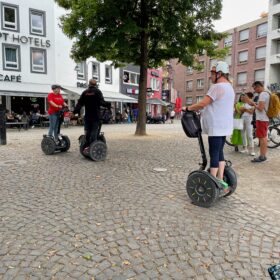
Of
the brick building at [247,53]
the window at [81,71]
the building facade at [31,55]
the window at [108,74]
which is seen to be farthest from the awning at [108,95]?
the brick building at [247,53]

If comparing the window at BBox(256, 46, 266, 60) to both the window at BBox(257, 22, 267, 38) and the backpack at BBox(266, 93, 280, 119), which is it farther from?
the backpack at BBox(266, 93, 280, 119)

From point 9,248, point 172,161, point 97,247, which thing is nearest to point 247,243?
point 97,247

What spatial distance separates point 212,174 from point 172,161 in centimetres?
338

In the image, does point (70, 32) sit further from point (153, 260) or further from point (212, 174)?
point (153, 260)

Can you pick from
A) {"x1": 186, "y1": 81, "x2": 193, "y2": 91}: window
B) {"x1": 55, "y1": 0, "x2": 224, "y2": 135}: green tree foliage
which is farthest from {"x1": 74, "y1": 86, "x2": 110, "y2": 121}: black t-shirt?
{"x1": 186, "y1": 81, "x2": 193, "y2": 91}: window

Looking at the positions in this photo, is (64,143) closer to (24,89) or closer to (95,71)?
(24,89)

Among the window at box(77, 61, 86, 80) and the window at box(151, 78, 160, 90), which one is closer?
the window at box(77, 61, 86, 80)

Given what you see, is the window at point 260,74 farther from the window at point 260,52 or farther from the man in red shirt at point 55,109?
the man in red shirt at point 55,109

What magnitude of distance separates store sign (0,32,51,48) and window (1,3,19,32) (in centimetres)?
51

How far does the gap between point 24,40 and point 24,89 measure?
12.6ft

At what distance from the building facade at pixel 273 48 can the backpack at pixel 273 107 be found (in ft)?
120

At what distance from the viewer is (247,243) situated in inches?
127

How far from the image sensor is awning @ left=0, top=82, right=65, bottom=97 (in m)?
21.8

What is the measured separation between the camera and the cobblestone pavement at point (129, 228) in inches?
108
